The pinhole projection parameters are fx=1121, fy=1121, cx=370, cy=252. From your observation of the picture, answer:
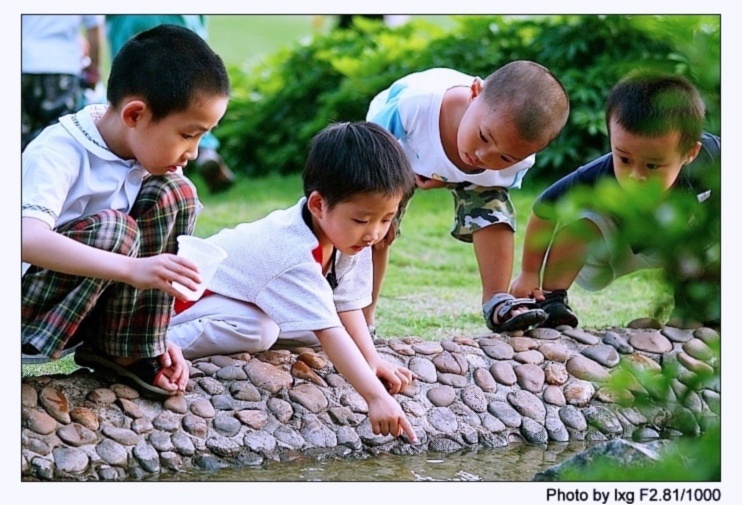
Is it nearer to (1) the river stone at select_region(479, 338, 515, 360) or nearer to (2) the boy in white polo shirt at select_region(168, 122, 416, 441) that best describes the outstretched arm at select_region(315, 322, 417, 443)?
(2) the boy in white polo shirt at select_region(168, 122, 416, 441)

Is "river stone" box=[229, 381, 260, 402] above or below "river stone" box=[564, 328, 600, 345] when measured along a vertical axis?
below

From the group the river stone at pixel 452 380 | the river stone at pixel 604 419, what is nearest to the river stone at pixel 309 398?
the river stone at pixel 452 380

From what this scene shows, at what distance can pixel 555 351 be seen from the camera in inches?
150

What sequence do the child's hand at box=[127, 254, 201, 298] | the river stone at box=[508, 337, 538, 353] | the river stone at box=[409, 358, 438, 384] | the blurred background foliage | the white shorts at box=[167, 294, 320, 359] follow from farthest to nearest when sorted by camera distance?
the blurred background foliage < the river stone at box=[508, 337, 538, 353] < the river stone at box=[409, 358, 438, 384] < the white shorts at box=[167, 294, 320, 359] < the child's hand at box=[127, 254, 201, 298]

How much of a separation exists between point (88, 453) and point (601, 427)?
160 centimetres

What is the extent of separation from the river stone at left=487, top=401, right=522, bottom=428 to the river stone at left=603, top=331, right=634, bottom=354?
551 mm

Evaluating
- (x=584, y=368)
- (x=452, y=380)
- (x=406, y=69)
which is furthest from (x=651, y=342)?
(x=406, y=69)

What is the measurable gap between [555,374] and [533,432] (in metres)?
0.26

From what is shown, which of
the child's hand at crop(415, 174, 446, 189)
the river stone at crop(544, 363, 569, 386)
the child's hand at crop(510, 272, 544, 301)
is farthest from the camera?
the child's hand at crop(510, 272, 544, 301)

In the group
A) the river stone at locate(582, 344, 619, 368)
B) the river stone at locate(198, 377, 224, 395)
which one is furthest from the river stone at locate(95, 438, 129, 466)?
the river stone at locate(582, 344, 619, 368)

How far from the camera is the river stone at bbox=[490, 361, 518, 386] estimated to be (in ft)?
11.9

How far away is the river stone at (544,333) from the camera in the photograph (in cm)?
390

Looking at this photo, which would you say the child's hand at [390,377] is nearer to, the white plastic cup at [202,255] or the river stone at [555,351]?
Answer: the river stone at [555,351]

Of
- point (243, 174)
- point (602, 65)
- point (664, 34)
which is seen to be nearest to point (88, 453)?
point (664, 34)
